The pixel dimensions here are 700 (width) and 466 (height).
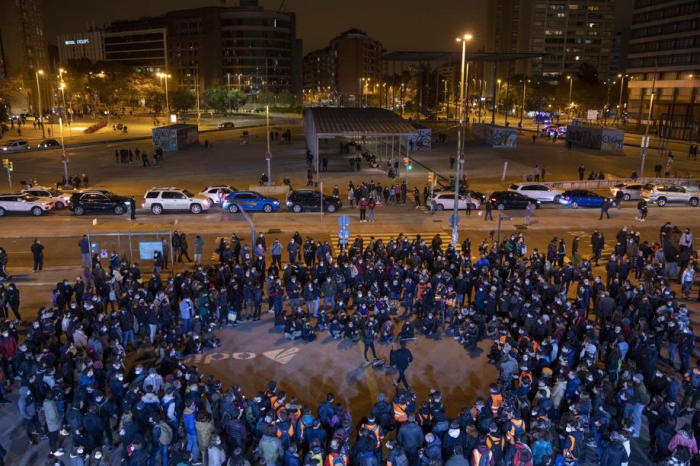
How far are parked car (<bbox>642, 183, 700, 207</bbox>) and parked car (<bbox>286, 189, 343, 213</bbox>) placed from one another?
20.2 m

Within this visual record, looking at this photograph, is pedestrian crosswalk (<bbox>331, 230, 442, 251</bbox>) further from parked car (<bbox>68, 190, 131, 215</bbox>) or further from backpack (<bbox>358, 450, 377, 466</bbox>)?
backpack (<bbox>358, 450, 377, 466</bbox>)

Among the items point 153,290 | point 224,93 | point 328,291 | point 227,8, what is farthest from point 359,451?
point 227,8

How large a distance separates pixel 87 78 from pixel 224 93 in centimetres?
3457

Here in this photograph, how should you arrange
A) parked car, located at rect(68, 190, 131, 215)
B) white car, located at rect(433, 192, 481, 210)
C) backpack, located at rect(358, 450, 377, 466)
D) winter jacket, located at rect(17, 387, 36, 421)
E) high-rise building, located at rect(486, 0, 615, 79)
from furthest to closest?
high-rise building, located at rect(486, 0, 615, 79)
white car, located at rect(433, 192, 481, 210)
parked car, located at rect(68, 190, 131, 215)
winter jacket, located at rect(17, 387, 36, 421)
backpack, located at rect(358, 450, 377, 466)

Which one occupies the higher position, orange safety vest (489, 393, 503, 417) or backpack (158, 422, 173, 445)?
orange safety vest (489, 393, 503, 417)

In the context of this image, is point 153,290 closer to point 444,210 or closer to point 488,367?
point 488,367

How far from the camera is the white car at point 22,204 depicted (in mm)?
31547

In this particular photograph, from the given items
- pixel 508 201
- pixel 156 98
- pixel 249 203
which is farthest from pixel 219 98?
pixel 508 201

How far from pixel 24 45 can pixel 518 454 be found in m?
153

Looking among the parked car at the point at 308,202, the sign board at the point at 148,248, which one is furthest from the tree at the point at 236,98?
the sign board at the point at 148,248

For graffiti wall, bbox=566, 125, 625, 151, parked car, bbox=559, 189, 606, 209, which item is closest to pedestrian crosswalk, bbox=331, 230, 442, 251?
parked car, bbox=559, 189, 606, 209

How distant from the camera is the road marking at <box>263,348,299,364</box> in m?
14.9

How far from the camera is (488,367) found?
14.7 metres

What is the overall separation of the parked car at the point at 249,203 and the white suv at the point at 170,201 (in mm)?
1470
